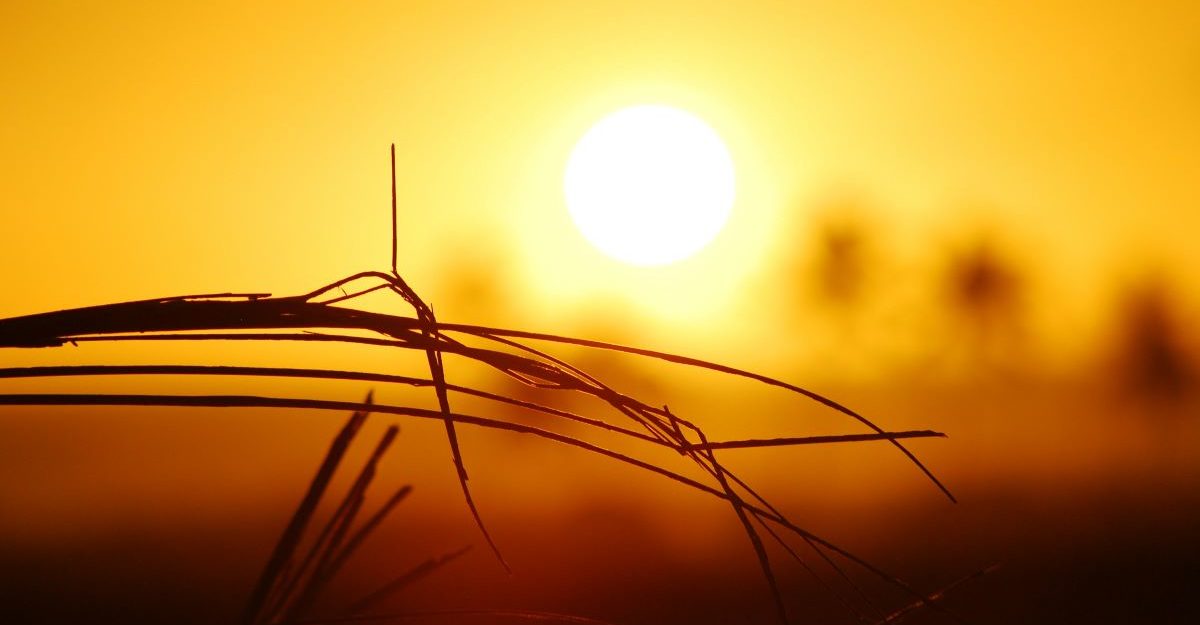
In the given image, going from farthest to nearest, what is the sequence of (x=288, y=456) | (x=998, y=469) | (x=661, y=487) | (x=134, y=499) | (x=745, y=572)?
(x=288, y=456), (x=998, y=469), (x=661, y=487), (x=134, y=499), (x=745, y=572)

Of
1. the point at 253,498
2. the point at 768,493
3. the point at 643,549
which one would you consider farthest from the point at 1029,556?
the point at 253,498

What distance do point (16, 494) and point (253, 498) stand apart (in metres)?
5.97

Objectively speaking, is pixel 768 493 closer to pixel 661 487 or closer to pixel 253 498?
pixel 661 487

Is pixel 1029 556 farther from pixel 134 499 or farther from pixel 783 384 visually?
pixel 134 499

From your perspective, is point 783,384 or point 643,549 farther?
point 643,549

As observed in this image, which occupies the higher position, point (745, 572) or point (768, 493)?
point (745, 572)

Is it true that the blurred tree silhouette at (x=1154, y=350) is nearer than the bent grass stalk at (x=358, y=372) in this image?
No

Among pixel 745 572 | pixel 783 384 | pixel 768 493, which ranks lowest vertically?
pixel 768 493

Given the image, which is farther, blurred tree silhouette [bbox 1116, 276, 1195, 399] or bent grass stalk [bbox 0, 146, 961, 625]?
blurred tree silhouette [bbox 1116, 276, 1195, 399]

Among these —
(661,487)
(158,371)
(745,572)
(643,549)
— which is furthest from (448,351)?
(661,487)

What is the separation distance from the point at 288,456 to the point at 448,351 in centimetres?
3349

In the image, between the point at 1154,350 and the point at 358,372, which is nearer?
the point at 358,372

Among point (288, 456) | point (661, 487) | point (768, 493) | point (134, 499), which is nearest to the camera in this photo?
point (768, 493)

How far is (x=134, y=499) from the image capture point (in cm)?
2336
